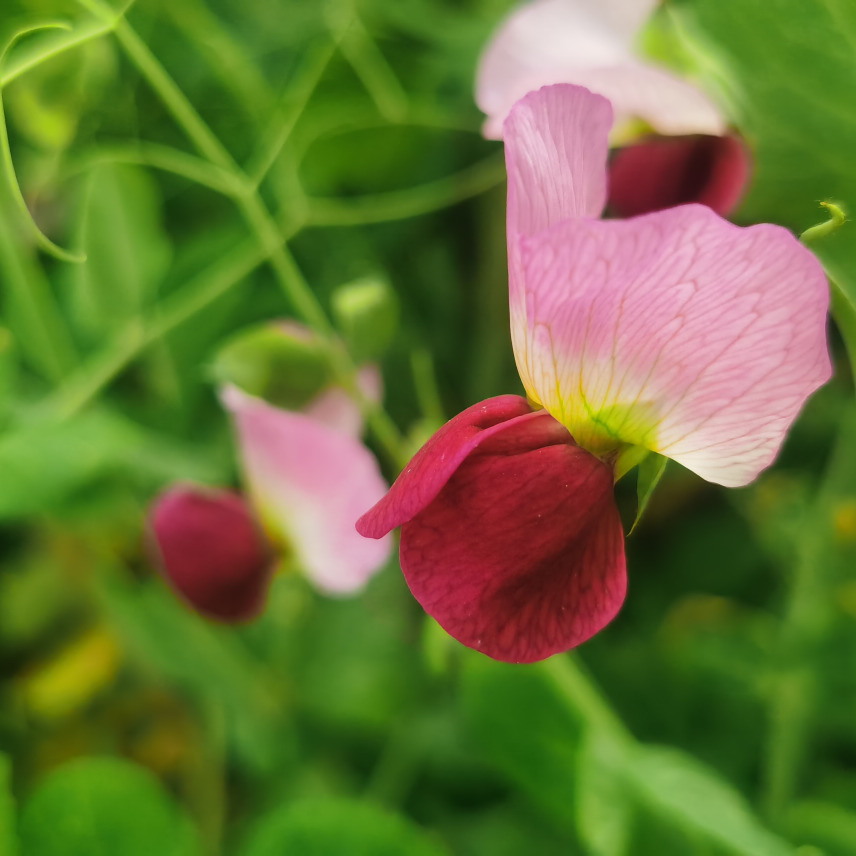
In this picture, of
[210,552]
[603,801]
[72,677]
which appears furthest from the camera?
[72,677]

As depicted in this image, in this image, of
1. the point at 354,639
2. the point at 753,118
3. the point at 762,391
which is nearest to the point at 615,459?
the point at 762,391

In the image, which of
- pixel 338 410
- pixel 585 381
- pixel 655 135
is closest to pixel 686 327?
pixel 585 381

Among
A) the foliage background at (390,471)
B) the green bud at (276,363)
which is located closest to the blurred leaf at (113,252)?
the foliage background at (390,471)

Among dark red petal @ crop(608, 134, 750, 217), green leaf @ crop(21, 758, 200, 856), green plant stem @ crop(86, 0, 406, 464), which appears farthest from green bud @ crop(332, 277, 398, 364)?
green leaf @ crop(21, 758, 200, 856)

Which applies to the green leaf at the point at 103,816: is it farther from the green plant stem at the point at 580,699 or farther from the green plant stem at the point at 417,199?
the green plant stem at the point at 417,199

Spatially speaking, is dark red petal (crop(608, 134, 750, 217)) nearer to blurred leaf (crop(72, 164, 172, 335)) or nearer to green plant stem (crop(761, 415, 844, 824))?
green plant stem (crop(761, 415, 844, 824))

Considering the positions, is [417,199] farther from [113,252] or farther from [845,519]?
[845,519]
